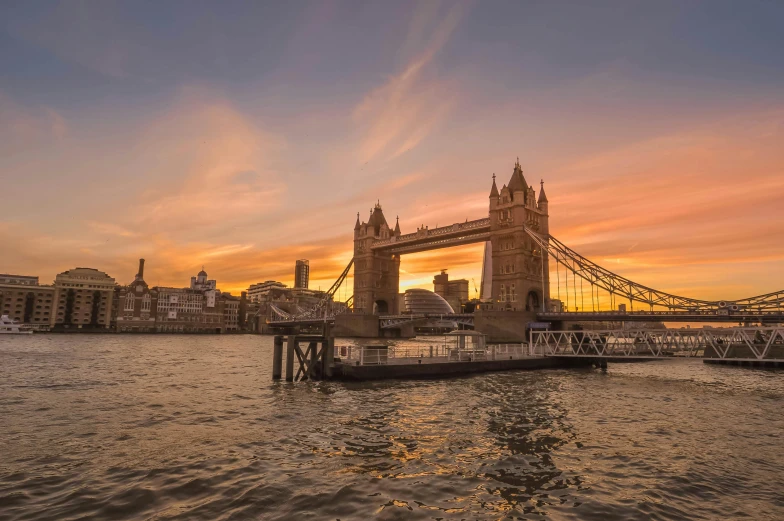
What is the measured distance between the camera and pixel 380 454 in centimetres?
1524

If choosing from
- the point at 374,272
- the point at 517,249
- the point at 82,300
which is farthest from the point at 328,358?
the point at 82,300

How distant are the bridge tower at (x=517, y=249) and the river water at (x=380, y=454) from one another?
67.3 metres

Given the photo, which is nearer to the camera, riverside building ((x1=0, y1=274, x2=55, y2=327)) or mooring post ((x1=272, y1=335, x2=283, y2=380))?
mooring post ((x1=272, y1=335, x2=283, y2=380))

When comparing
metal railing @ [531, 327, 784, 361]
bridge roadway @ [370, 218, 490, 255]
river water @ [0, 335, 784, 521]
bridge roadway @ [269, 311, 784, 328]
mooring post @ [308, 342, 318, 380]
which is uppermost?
bridge roadway @ [370, 218, 490, 255]

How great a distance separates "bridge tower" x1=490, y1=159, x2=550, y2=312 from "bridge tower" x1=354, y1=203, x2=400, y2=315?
4477 centimetres

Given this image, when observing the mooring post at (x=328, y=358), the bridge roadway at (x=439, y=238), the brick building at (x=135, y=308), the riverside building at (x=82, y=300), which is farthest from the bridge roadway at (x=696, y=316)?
the riverside building at (x=82, y=300)

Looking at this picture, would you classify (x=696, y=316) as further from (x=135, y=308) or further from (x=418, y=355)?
(x=135, y=308)

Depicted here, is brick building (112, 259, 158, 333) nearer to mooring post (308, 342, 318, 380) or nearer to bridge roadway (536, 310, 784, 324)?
bridge roadway (536, 310, 784, 324)

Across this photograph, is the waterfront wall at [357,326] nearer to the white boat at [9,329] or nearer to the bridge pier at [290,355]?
the white boat at [9,329]

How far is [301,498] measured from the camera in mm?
11414

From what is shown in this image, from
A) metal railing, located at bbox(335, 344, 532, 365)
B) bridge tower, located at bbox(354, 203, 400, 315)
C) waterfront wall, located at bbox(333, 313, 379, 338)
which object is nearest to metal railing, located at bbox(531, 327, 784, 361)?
metal railing, located at bbox(335, 344, 532, 365)

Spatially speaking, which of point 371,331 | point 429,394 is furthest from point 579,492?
point 371,331

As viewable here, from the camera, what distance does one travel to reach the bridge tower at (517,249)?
9675 centimetres

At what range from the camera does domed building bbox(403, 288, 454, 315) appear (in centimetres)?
18325
